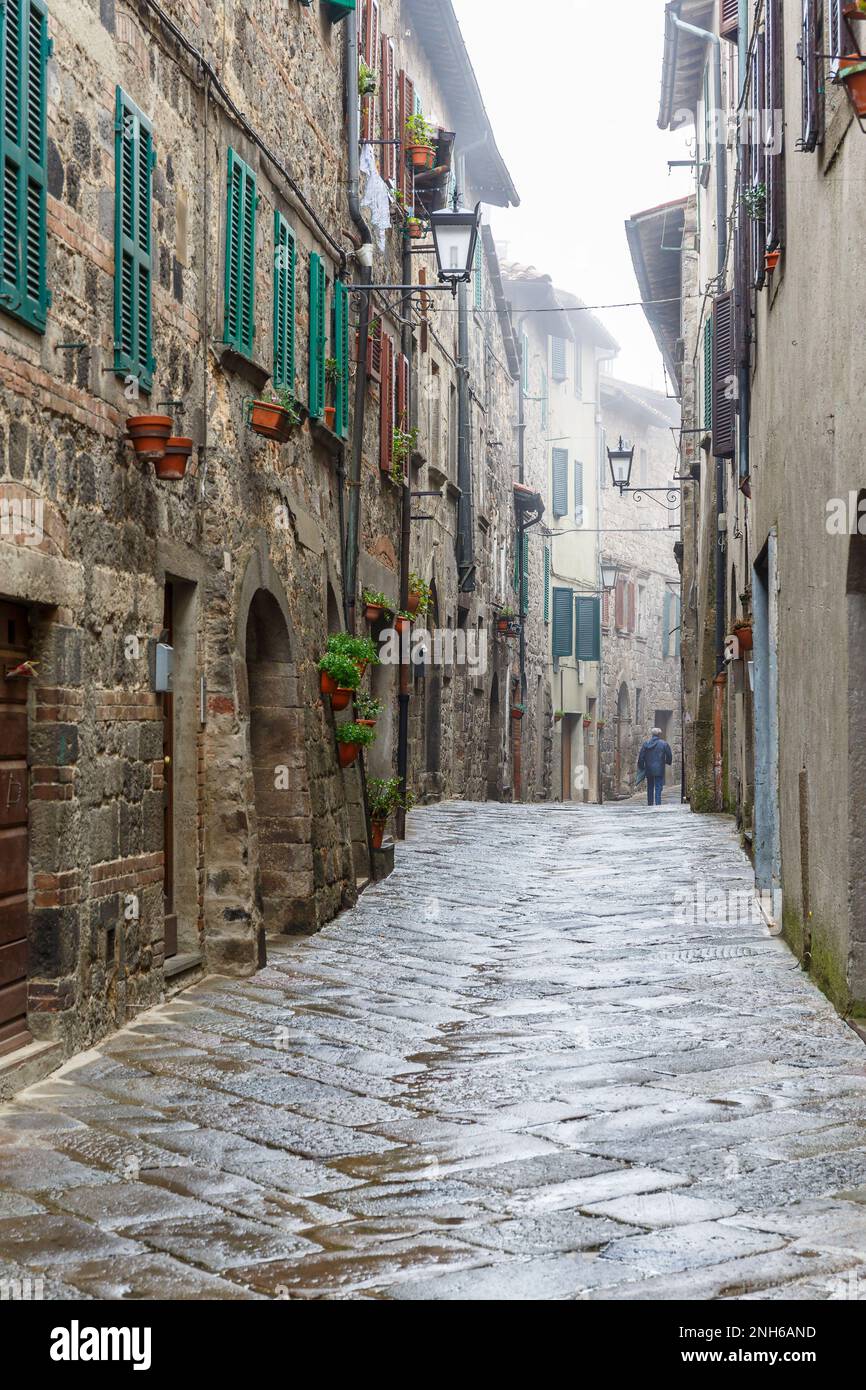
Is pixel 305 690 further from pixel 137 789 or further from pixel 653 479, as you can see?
pixel 653 479

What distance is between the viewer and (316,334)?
9.84 m

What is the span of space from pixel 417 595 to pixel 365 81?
4764 millimetres

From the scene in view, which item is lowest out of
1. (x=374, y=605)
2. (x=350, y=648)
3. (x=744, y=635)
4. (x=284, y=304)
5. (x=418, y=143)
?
(x=350, y=648)

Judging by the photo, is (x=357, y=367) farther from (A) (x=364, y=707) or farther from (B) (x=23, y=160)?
(B) (x=23, y=160)

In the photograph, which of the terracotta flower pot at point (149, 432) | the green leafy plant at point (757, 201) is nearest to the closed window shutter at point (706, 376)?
the green leafy plant at point (757, 201)

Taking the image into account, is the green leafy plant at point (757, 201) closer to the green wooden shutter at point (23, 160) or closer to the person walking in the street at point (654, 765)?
the green wooden shutter at point (23, 160)

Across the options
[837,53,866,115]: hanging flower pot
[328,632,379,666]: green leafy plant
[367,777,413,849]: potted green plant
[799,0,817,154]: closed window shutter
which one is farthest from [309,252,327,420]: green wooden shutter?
[837,53,866,115]: hanging flower pot

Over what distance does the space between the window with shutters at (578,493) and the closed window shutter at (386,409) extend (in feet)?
61.2

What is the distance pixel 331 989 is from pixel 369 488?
644cm

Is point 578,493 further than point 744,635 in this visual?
Yes

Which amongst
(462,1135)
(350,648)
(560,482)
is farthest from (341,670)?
(560,482)

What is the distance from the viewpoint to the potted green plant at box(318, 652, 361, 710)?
9.49 m

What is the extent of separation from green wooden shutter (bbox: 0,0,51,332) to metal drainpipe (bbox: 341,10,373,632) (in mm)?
5824

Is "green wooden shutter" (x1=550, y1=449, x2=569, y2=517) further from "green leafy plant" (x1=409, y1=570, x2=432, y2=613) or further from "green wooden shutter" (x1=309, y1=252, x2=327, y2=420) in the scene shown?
"green wooden shutter" (x1=309, y1=252, x2=327, y2=420)
